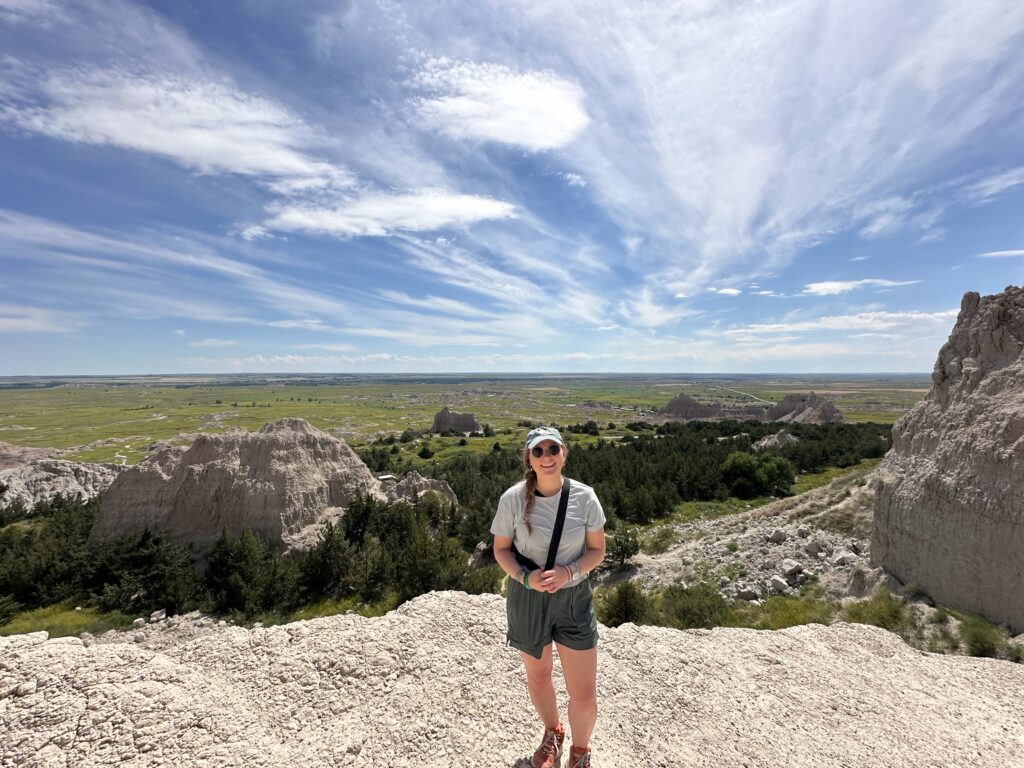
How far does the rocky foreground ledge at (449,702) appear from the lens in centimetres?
507

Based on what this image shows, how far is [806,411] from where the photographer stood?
76.4 m

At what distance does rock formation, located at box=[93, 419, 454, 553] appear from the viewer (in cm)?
2225

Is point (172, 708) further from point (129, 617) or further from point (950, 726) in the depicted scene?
point (129, 617)

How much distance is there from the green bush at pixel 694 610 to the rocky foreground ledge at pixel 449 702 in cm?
550

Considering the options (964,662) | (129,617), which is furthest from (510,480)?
(964,662)

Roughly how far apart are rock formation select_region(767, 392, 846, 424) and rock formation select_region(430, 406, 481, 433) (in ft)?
193

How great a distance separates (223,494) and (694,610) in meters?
21.8

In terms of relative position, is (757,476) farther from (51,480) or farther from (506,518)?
(51,480)

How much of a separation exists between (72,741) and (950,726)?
35.1ft

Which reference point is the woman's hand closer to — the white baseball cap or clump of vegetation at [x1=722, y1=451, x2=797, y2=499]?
the white baseball cap

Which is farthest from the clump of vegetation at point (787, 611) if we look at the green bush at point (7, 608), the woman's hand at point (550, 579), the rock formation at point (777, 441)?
the rock formation at point (777, 441)

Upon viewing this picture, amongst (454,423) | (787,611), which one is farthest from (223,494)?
(454,423)

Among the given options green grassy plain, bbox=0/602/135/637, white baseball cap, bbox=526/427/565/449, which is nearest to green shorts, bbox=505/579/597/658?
white baseball cap, bbox=526/427/565/449

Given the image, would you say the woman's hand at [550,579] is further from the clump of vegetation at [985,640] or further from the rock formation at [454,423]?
the rock formation at [454,423]
